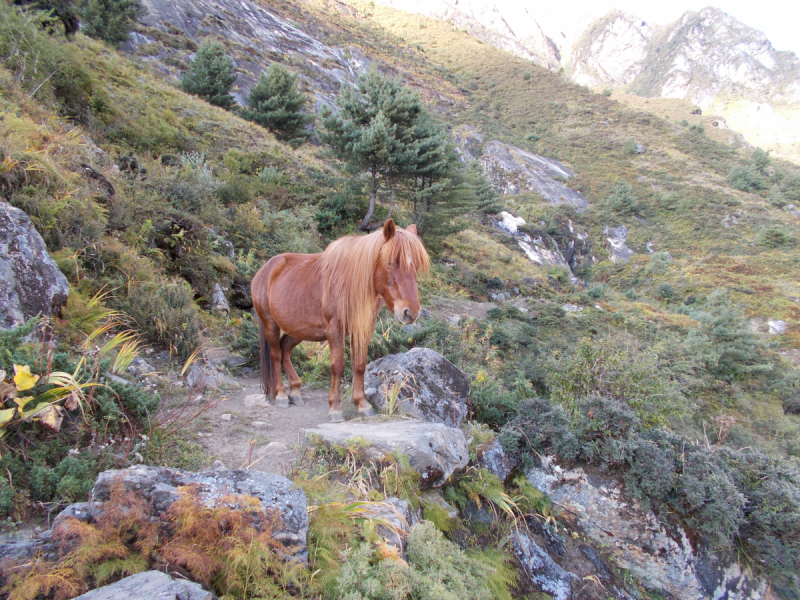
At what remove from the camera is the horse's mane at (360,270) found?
343cm

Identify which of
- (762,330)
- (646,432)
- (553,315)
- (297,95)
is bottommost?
(553,315)

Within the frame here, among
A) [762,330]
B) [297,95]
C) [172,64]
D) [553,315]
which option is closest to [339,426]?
[553,315]

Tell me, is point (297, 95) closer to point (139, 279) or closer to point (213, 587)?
point (139, 279)

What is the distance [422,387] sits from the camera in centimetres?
438

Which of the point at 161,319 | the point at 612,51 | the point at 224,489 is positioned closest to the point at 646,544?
the point at 224,489

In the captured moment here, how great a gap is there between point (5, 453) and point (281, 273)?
2773 mm

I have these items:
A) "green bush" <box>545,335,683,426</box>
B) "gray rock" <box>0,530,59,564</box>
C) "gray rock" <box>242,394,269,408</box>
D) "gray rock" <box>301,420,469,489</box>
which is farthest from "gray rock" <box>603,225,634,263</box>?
"gray rock" <box>0,530,59,564</box>

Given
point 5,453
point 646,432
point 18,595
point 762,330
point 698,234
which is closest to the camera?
point 18,595

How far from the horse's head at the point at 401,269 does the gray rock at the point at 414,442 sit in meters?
1.05

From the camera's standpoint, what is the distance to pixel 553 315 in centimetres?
1502

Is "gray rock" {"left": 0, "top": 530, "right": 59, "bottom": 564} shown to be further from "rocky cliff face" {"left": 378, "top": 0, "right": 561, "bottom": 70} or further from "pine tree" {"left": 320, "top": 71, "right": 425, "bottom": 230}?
"rocky cliff face" {"left": 378, "top": 0, "right": 561, "bottom": 70}

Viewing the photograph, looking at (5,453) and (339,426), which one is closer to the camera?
(5,453)

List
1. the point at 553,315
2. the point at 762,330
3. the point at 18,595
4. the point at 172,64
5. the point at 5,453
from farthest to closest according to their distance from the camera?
the point at 172,64 → the point at 762,330 → the point at 553,315 → the point at 5,453 → the point at 18,595

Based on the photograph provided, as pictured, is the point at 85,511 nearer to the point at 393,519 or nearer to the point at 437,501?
the point at 393,519
